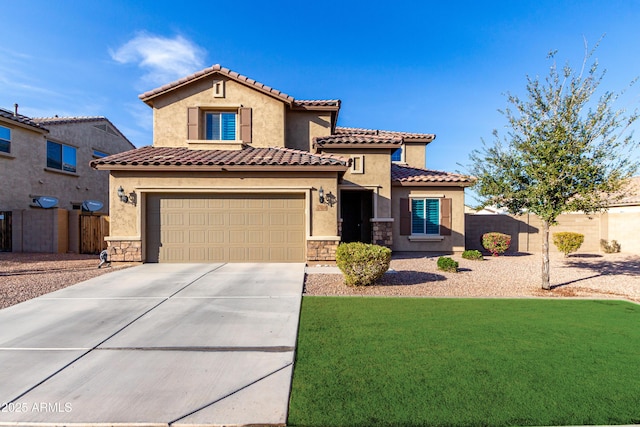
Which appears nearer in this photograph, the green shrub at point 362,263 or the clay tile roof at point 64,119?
the green shrub at point 362,263

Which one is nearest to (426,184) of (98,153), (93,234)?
(93,234)

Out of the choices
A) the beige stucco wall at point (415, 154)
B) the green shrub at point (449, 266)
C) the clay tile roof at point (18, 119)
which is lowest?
the green shrub at point (449, 266)

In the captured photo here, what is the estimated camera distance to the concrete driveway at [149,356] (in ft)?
9.75

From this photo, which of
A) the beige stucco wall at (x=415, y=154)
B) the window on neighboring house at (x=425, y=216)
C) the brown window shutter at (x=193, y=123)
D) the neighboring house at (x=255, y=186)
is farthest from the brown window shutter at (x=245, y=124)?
the beige stucco wall at (x=415, y=154)

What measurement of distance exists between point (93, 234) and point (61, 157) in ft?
28.5

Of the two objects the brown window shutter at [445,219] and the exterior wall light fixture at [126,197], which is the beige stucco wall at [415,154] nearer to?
the brown window shutter at [445,219]

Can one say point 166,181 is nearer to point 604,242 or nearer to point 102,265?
point 102,265

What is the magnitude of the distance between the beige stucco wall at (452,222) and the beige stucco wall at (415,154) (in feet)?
15.5

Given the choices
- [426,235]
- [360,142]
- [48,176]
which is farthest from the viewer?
[48,176]

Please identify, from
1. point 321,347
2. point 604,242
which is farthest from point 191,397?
point 604,242

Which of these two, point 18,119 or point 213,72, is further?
point 18,119

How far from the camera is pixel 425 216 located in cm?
1487

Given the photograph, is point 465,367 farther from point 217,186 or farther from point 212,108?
point 212,108

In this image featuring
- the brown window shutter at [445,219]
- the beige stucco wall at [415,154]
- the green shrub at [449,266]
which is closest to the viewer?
the green shrub at [449,266]
